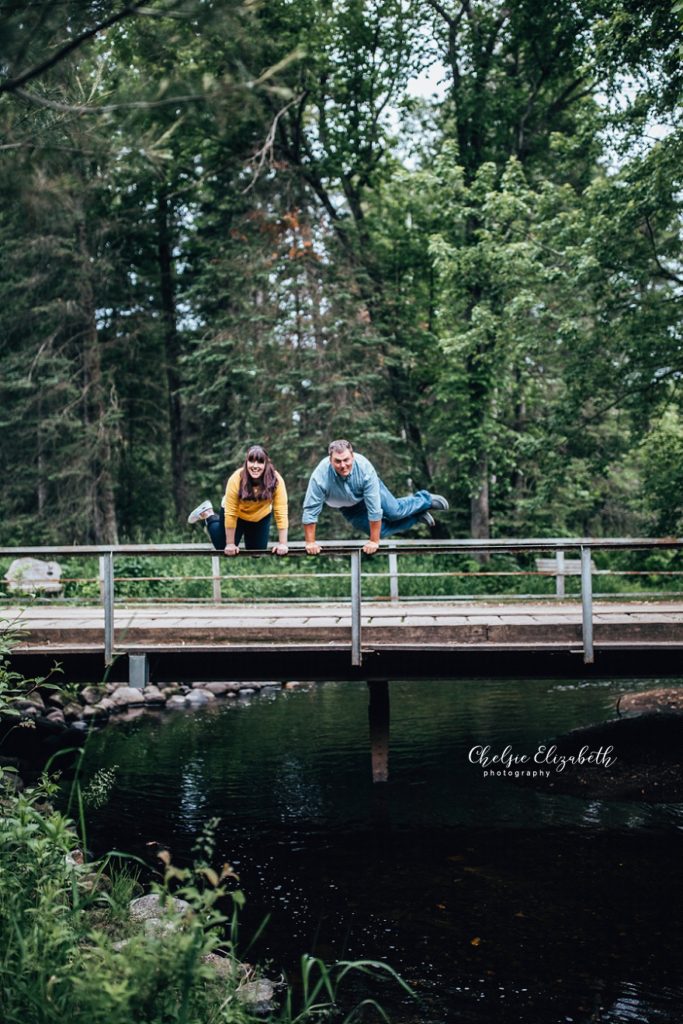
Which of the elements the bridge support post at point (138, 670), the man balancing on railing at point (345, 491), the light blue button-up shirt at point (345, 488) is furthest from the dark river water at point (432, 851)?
the light blue button-up shirt at point (345, 488)

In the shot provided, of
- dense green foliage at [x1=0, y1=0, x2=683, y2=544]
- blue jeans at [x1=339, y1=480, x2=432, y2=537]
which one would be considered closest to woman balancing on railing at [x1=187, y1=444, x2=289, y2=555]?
blue jeans at [x1=339, y1=480, x2=432, y2=537]

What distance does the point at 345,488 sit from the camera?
8039 mm

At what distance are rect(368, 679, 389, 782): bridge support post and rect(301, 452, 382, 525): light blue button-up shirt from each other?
2.35 metres

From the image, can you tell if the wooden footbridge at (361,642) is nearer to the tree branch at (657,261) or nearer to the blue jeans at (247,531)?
the blue jeans at (247,531)

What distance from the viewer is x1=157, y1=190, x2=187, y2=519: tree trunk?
87.2 feet

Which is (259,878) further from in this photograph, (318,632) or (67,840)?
(67,840)

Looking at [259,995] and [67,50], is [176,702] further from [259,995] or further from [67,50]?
[67,50]

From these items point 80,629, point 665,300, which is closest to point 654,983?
point 80,629

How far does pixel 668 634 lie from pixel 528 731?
13.5ft

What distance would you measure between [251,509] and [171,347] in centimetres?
2023

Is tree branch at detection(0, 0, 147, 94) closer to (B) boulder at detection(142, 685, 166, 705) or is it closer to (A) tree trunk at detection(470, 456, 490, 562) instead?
(B) boulder at detection(142, 685, 166, 705)

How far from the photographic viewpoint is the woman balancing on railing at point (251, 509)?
791 centimetres

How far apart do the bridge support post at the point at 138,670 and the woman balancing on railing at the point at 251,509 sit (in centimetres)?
139

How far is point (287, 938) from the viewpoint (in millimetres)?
6598
